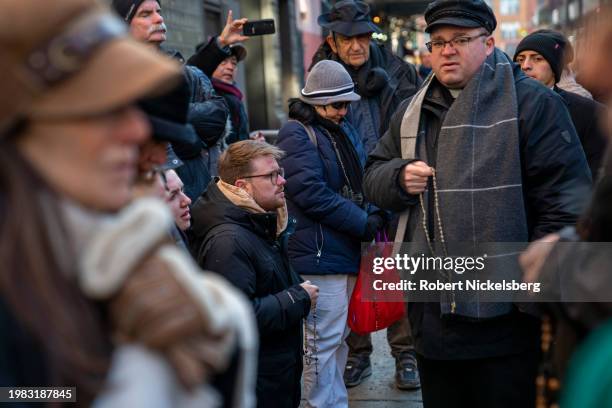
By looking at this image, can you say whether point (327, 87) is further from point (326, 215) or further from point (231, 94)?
point (231, 94)

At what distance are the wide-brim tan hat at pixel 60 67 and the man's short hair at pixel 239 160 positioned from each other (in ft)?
8.58

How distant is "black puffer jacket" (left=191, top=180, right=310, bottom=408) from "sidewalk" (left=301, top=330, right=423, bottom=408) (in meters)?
1.68

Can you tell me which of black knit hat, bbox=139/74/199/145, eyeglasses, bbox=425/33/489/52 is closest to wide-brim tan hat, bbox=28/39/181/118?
black knit hat, bbox=139/74/199/145

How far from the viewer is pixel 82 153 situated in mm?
1354

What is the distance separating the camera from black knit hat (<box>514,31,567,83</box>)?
17.6ft

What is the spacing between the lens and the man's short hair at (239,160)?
399 centimetres

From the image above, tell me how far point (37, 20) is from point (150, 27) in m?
3.13

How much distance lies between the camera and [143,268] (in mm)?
1373

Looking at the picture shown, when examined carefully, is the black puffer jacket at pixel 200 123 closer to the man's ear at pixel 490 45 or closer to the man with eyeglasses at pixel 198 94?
the man with eyeglasses at pixel 198 94

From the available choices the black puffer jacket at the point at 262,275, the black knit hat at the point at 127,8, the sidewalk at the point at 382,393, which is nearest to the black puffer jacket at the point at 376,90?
the sidewalk at the point at 382,393

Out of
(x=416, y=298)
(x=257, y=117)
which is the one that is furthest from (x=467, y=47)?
(x=257, y=117)

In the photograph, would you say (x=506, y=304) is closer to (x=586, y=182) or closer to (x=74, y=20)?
(x=586, y=182)

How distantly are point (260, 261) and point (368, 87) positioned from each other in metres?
2.67

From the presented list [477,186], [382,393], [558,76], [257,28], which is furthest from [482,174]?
[257,28]
